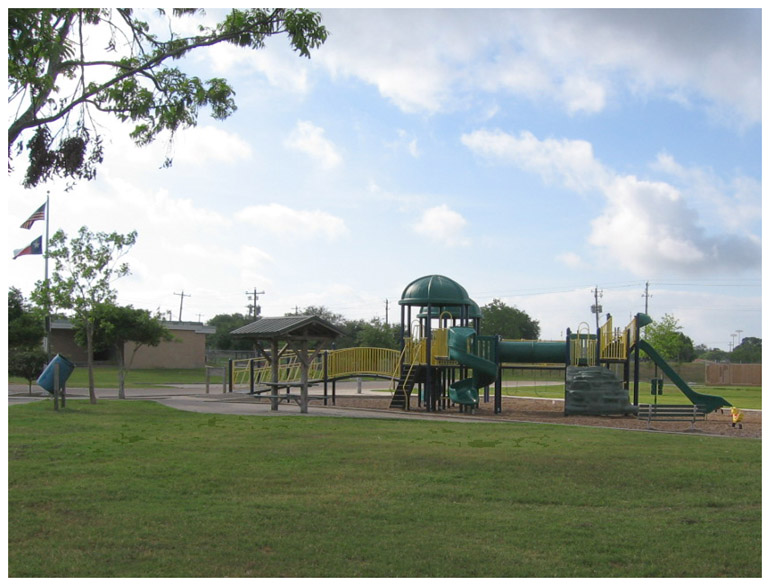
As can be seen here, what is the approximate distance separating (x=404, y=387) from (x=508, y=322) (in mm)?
72281

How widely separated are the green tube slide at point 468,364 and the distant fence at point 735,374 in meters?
38.3

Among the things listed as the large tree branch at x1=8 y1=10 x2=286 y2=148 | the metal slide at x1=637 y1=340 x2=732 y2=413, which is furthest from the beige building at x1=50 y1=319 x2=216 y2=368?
the large tree branch at x1=8 y1=10 x2=286 y2=148

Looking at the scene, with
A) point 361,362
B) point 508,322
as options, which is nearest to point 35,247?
point 361,362

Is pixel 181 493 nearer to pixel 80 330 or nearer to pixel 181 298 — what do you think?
pixel 80 330

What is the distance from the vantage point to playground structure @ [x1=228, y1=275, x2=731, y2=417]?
22062 mm

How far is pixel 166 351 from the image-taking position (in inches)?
2367

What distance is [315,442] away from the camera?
13266 mm

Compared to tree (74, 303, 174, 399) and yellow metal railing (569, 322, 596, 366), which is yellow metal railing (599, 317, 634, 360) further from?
tree (74, 303, 174, 399)

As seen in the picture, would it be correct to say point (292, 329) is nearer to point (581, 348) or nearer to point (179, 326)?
point (581, 348)

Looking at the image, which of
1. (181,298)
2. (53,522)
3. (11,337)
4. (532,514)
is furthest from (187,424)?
(181,298)

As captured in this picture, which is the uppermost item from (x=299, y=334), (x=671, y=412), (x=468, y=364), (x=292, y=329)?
(x=292, y=329)

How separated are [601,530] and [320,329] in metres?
14.8

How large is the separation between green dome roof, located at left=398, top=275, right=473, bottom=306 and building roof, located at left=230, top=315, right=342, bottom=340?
14.2 ft

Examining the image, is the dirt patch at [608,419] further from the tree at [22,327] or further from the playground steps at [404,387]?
the tree at [22,327]
